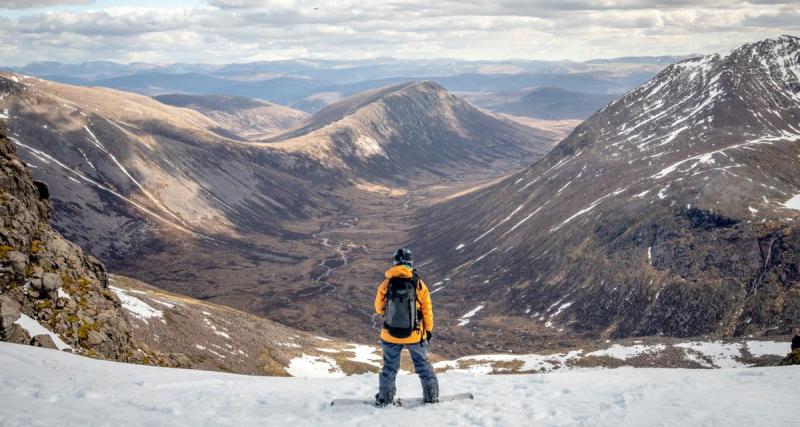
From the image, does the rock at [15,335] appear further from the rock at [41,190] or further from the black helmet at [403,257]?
the black helmet at [403,257]

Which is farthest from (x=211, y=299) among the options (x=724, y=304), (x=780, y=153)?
(x=780, y=153)

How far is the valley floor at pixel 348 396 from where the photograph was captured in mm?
16250

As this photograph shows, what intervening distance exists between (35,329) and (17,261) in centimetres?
549

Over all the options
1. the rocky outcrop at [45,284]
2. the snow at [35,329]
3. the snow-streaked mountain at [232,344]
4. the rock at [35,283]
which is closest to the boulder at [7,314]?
the rocky outcrop at [45,284]

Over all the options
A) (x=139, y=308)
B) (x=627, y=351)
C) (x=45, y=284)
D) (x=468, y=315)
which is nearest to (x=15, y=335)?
(x=45, y=284)

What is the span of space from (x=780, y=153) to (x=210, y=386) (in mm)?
166226

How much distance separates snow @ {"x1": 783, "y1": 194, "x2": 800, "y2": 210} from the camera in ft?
391

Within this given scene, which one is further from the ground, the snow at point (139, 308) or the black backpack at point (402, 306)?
the black backpack at point (402, 306)

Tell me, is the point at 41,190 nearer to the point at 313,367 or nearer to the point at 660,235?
the point at 313,367

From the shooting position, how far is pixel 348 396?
20516mm

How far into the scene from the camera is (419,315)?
19219 millimetres

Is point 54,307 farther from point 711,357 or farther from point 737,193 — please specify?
point 737,193

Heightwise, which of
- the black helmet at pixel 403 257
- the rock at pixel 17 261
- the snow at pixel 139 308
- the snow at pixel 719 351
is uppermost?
the black helmet at pixel 403 257

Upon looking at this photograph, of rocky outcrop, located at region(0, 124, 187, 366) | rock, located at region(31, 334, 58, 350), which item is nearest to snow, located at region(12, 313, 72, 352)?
rocky outcrop, located at region(0, 124, 187, 366)
